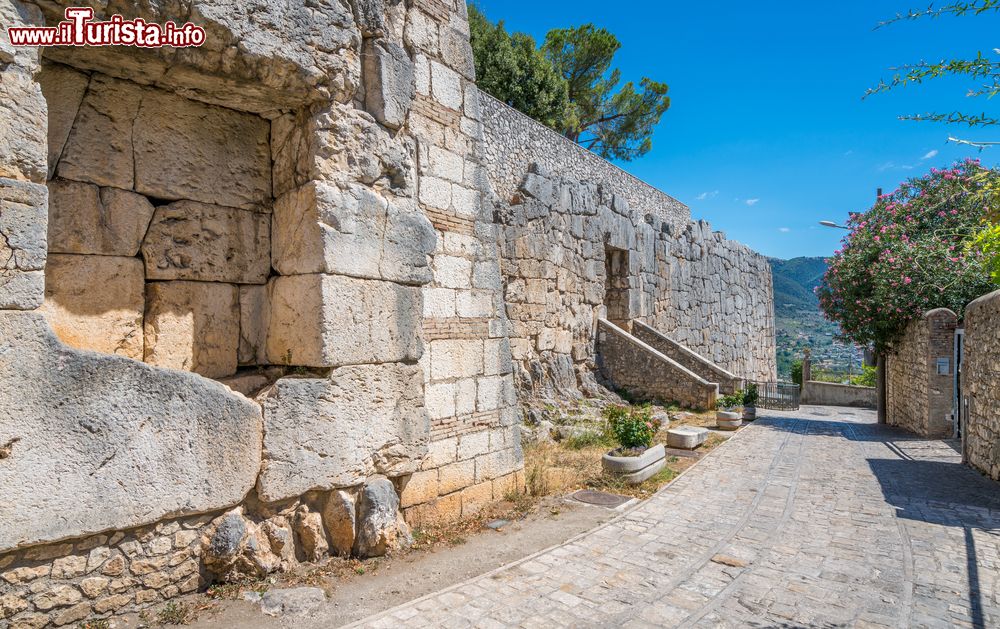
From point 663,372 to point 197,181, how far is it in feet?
38.9

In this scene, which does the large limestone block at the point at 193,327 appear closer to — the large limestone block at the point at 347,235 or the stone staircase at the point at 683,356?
the large limestone block at the point at 347,235

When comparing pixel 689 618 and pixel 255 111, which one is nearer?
pixel 689 618

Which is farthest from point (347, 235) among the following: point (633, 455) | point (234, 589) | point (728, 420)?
point (728, 420)

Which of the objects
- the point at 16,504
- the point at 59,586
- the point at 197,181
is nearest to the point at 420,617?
the point at 59,586

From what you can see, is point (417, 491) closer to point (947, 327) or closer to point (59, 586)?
point (59, 586)

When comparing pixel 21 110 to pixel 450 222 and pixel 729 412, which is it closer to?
pixel 450 222

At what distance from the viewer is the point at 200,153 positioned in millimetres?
4227

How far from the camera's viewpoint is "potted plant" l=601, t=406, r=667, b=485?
7.19 metres

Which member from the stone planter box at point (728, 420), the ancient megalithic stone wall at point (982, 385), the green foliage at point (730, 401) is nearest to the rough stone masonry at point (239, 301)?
the ancient megalithic stone wall at point (982, 385)

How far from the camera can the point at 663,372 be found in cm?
1390

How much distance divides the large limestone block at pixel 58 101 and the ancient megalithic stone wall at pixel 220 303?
0.01 m

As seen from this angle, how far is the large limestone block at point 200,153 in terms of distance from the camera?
395cm

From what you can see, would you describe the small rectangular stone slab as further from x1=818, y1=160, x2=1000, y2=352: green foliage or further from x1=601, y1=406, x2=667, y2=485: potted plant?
x1=818, y1=160, x2=1000, y2=352: green foliage

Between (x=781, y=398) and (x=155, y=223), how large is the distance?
58.3ft
